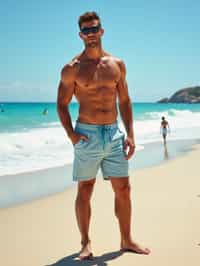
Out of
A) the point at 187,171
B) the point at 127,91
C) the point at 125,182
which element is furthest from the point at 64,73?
the point at 187,171

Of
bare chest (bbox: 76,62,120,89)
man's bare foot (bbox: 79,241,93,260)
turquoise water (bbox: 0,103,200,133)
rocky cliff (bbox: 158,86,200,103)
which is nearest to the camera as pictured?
bare chest (bbox: 76,62,120,89)

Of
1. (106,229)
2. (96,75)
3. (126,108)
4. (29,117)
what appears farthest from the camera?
(29,117)

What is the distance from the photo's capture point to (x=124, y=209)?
133 inches

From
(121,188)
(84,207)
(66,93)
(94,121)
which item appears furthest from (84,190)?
(66,93)

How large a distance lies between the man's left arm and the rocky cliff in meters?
130

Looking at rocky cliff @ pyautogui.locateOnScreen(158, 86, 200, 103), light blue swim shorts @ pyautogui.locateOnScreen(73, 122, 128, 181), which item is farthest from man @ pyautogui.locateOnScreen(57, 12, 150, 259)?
rocky cliff @ pyautogui.locateOnScreen(158, 86, 200, 103)

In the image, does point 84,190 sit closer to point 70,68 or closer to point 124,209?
point 124,209

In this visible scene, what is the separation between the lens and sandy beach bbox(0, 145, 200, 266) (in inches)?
133

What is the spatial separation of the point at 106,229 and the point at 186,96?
136 metres

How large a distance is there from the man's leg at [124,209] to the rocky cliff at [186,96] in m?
130

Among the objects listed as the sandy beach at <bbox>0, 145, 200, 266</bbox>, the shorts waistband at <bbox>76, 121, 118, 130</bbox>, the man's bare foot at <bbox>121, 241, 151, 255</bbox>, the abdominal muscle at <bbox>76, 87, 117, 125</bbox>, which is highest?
the abdominal muscle at <bbox>76, 87, 117, 125</bbox>

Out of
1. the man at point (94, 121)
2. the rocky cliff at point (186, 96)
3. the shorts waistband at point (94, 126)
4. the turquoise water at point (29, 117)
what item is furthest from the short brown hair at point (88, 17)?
the rocky cliff at point (186, 96)

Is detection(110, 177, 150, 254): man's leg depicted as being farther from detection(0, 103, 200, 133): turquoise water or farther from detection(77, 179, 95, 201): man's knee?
detection(0, 103, 200, 133): turquoise water

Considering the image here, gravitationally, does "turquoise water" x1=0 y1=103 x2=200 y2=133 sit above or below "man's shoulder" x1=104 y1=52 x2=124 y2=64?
below
